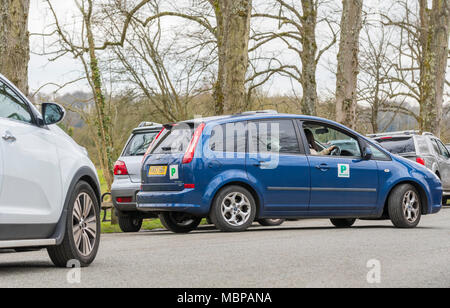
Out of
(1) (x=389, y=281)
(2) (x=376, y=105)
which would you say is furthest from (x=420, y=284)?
(2) (x=376, y=105)

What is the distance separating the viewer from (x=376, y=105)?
37312 millimetres

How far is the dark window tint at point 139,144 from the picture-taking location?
13836 mm

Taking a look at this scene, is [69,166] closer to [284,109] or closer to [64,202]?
[64,202]

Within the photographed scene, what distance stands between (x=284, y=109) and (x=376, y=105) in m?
4.53

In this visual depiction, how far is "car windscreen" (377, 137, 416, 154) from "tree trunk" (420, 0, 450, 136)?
1234 cm

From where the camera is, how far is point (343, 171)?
12414mm

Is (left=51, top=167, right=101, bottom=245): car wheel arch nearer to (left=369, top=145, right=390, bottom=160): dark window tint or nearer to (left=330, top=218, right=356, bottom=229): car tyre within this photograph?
(left=369, top=145, right=390, bottom=160): dark window tint

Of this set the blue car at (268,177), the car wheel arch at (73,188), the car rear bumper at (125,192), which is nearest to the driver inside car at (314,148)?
the blue car at (268,177)

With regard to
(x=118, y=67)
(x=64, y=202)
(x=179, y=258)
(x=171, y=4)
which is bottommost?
(x=179, y=258)

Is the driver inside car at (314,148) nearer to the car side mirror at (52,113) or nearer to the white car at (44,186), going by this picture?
the white car at (44,186)

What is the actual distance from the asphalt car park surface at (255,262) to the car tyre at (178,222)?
1852mm

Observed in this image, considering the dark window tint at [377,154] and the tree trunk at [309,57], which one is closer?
the dark window tint at [377,154]
